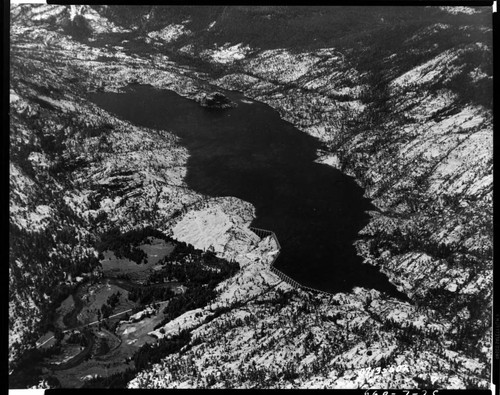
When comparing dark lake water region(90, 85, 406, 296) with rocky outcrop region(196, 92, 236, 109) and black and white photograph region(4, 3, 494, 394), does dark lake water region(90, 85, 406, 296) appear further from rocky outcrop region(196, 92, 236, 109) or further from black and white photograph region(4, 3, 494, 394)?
rocky outcrop region(196, 92, 236, 109)

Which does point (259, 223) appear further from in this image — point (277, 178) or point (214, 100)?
point (214, 100)

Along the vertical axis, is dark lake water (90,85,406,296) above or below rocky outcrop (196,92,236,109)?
below

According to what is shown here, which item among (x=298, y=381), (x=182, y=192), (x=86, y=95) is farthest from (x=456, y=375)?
(x=86, y=95)

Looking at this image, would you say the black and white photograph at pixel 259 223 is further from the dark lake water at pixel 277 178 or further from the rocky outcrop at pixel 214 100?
the rocky outcrop at pixel 214 100

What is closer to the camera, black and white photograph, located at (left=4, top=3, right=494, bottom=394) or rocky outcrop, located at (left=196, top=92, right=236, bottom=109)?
black and white photograph, located at (left=4, top=3, right=494, bottom=394)

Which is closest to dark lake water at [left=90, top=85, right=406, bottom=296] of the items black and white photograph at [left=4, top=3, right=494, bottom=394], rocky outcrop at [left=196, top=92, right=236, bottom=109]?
black and white photograph at [left=4, top=3, right=494, bottom=394]

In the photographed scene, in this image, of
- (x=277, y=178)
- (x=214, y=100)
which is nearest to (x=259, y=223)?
(x=277, y=178)

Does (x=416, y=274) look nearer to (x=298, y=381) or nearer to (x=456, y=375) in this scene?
(x=456, y=375)
